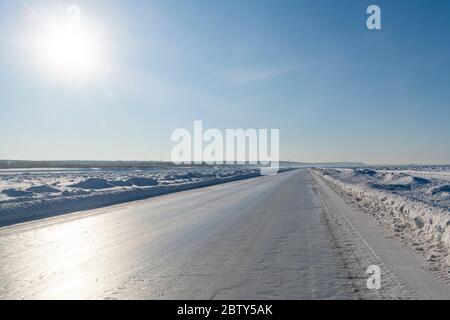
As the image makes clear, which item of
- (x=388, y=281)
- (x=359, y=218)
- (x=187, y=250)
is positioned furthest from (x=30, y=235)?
(x=359, y=218)

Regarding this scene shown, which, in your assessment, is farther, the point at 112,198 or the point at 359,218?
the point at 112,198

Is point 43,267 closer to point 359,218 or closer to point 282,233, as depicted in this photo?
point 282,233

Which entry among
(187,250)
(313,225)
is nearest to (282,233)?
(313,225)

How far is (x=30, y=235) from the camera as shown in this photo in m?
10.2

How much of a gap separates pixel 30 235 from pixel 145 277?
529cm

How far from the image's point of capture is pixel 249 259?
7504 millimetres

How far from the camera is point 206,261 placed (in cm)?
736

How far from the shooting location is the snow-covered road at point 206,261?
18.2 feet

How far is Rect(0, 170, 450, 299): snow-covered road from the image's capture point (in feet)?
18.2

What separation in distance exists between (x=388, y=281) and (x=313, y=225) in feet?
19.4
